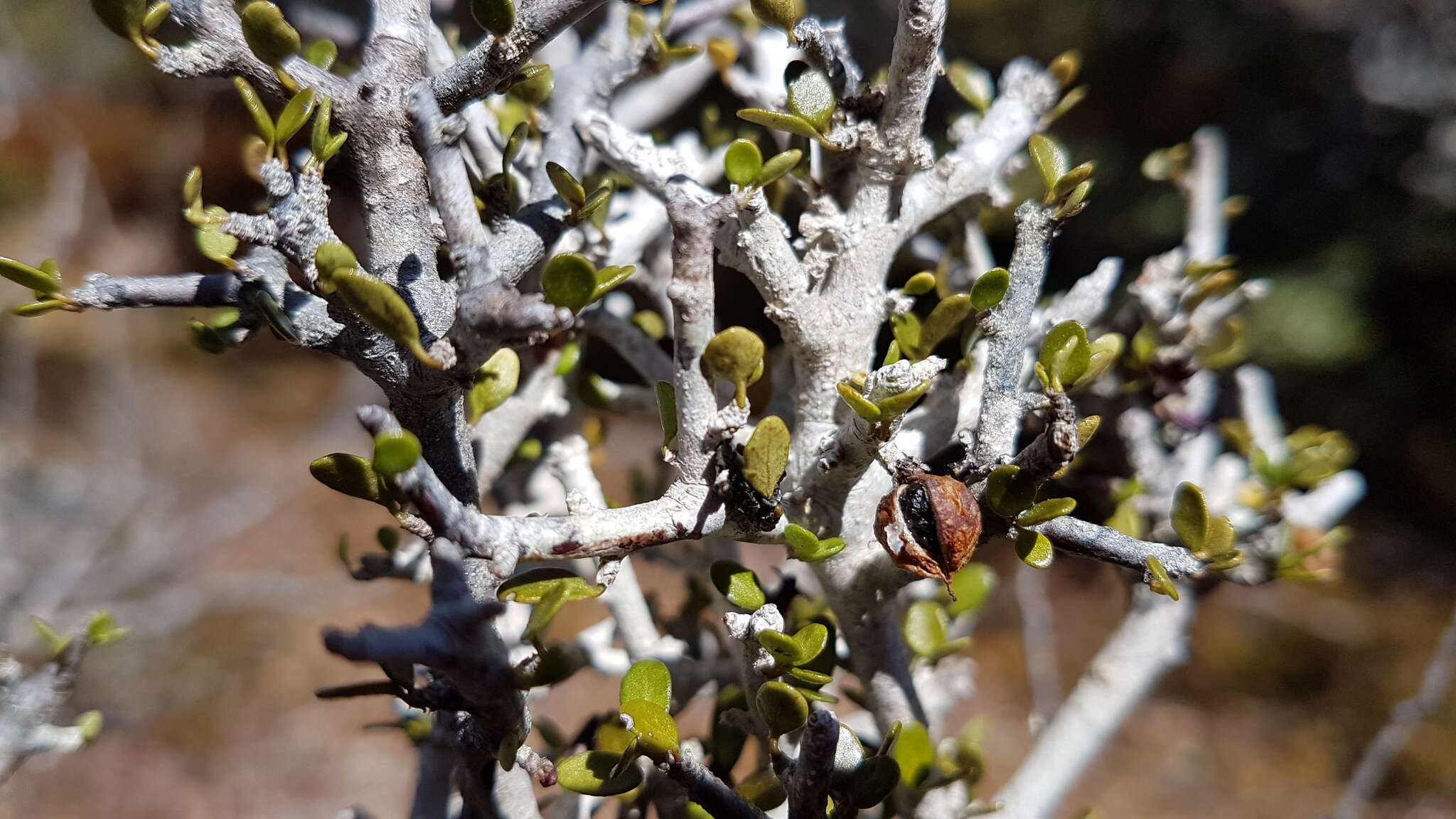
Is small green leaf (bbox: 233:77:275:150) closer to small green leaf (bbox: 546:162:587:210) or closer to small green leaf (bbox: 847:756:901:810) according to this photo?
small green leaf (bbox: 546:162:587:210)

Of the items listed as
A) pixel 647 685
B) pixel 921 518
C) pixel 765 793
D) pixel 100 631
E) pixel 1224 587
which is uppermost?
pixel 921 518

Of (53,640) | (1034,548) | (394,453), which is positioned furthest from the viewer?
(53,640)

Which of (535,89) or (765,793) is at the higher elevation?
(535,89)

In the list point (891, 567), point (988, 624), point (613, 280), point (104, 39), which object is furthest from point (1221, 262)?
point (104, 39)

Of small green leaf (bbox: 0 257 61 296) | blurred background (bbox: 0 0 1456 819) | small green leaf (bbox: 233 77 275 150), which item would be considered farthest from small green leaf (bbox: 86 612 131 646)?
blurred background (bbox: 0 0 1456 819)

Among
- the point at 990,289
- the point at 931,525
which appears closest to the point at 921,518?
the point at 931,525

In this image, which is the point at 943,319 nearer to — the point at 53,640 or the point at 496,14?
the point at 496,14

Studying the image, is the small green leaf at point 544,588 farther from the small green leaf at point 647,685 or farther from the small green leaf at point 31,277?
the small green leaf at point 31,277
